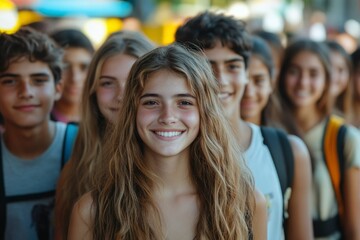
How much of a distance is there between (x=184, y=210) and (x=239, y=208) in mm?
267

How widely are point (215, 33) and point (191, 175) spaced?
994mm

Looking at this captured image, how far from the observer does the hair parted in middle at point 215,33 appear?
3463 mm

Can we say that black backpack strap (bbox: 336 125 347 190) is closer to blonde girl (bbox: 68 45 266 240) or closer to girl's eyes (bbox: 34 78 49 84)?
blonde girl (bbox: 68 45 266 240)

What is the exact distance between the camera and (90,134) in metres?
3.50

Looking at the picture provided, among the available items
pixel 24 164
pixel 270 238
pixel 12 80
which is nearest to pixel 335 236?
pixel 270 238

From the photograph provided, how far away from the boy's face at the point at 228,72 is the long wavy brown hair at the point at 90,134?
0.45 m

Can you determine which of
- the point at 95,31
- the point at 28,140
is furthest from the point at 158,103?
the point at 95,31

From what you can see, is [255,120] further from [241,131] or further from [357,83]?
[357,83]

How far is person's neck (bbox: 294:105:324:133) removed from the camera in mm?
4438

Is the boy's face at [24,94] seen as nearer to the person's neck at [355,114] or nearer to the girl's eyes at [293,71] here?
the girl's eyes at [293,71]

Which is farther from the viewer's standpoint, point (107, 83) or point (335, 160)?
point (335, 160)

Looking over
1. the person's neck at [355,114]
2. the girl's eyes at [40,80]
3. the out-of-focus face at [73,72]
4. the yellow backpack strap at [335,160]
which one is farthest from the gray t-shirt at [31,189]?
the person's neck at [355,114]

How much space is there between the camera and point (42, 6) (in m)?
16.5

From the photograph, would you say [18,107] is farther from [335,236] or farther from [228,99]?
[335,236]
